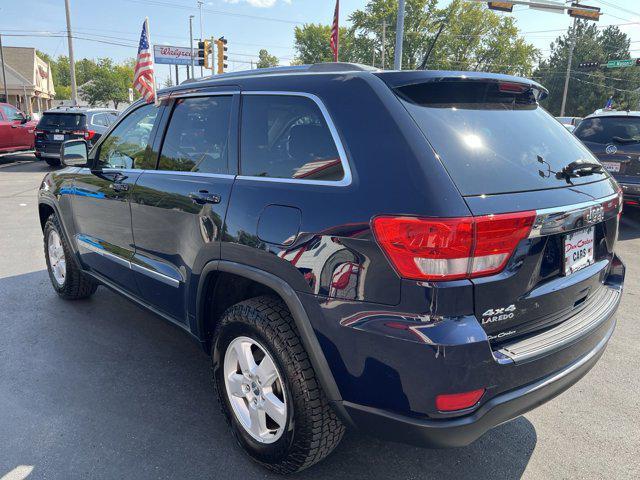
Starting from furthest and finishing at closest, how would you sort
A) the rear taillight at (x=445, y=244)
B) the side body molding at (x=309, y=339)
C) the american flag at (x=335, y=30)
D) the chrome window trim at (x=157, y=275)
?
the american flag at (x=335, y=30)
the chrome window trim at (x=157, y=275)
the side body molding at (x=309, y=339)
the rear taillight at (x=445, y=244)

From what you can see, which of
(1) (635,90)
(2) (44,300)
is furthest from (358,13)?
(2) (44,300)

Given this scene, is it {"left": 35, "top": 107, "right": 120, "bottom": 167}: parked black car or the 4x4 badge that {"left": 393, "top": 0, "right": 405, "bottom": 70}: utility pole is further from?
the 4x4 badge

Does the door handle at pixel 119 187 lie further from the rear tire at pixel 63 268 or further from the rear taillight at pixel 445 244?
the rear taillight at pixel 445 244

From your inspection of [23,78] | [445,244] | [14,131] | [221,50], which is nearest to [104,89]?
[23,78]

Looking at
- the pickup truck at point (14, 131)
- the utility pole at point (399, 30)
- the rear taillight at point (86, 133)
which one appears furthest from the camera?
the utility pole at point (399, 30)

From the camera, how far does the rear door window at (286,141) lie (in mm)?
2084

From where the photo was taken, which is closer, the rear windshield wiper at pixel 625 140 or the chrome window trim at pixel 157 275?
the chrome window trim at pixel 157 275

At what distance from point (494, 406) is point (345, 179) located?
101cm

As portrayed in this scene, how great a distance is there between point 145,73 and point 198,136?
1.28m

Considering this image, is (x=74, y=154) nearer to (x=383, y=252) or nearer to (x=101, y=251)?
(x=101, y=251)

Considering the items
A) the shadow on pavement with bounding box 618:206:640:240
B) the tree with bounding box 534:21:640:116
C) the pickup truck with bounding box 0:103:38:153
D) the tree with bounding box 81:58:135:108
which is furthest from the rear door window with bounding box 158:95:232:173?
the tree with bounding box 81:58:135:108

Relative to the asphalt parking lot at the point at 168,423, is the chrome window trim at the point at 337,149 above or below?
above

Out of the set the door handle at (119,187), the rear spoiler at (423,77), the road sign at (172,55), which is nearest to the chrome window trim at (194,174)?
the door handle at (119,187)

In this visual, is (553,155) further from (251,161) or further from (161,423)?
(161,423)
